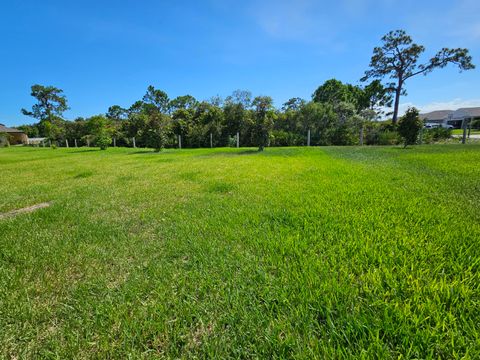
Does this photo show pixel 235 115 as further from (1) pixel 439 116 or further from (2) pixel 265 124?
(1) pixel 439 116

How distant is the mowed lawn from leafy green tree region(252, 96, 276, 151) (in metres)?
10.6

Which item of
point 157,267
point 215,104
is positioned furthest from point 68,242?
point 215,104

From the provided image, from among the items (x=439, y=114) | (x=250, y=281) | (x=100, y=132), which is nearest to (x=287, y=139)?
(x=100, y=132)

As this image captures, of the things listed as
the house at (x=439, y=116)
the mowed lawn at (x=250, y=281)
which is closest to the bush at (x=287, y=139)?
the mowed lawn at (x=250, y=281)

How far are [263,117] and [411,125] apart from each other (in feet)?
26.7

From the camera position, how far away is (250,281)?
171cm

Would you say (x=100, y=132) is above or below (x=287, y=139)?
above

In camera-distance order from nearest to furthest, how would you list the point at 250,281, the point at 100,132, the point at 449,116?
1. the point at 250,281
2. the point at 100,132
3. the point at 449,116

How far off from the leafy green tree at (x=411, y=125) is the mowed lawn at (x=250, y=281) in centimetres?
1070

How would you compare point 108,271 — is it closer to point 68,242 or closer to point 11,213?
point 68,242

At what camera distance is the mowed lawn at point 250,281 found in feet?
3.96

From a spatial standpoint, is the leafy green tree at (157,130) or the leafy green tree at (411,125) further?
the leafy green tree at (157,130)

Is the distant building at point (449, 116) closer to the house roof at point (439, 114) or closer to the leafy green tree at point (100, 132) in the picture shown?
the house roof at point (439, 114)

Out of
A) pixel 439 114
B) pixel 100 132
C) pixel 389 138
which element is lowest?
pixel 389 138
